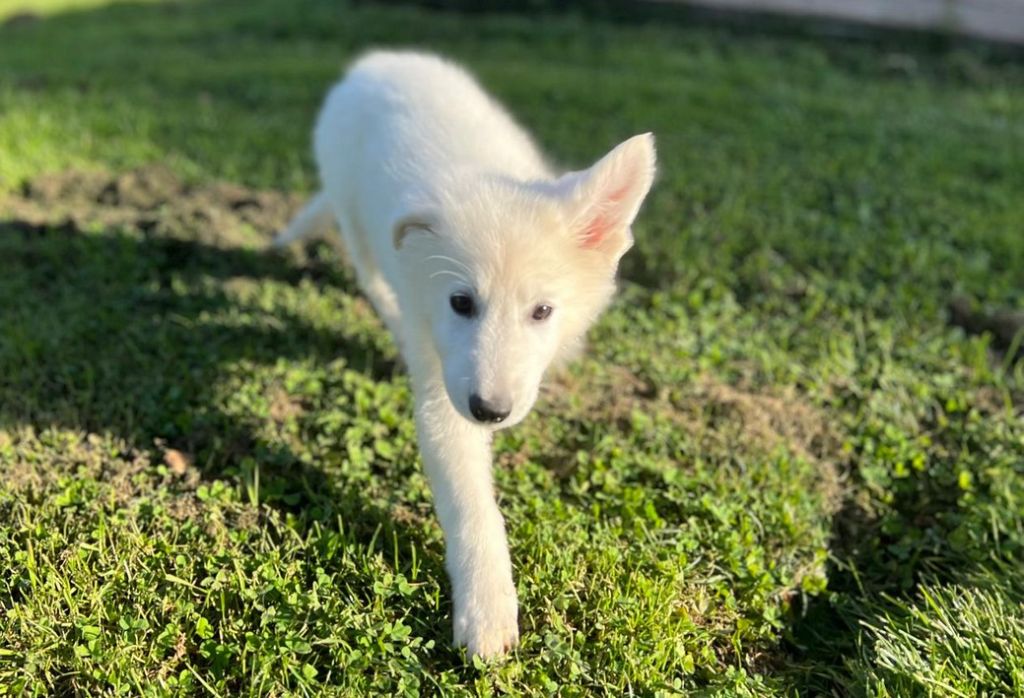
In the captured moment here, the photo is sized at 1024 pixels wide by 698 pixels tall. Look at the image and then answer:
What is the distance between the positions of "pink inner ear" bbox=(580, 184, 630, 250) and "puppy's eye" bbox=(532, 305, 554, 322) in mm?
274

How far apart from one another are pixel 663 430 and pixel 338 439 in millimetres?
1361

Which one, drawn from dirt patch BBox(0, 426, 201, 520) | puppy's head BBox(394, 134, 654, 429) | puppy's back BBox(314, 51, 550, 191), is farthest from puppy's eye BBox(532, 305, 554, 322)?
dirt patch BBox(0, 426, 201, 520)

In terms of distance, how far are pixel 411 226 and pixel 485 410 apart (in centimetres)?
76

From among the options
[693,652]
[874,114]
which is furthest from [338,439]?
[874,114]

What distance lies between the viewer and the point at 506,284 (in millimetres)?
2740

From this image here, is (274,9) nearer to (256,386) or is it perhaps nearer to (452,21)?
(452,21)

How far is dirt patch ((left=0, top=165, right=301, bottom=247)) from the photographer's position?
199 inches

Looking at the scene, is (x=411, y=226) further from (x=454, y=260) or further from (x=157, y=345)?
(x=157, y=345)

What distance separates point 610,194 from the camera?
9.24 ft

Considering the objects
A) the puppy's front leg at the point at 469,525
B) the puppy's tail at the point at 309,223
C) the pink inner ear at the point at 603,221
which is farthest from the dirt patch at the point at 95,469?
the puppy's tail at the point at 309,223

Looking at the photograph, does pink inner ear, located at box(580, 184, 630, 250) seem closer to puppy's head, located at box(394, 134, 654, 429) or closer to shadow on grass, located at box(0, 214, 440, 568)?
puppy's head, located at box(394, 134, 654, 429)

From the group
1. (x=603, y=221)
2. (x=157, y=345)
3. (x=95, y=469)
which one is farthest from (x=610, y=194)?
(x=157, y=345)

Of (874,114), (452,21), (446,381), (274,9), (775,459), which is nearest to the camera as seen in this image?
(446,381)

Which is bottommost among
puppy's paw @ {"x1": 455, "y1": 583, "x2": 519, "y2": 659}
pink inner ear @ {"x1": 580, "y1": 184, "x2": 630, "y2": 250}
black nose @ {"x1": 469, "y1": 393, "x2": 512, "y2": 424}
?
puppy's paw @ {"x1": 455, "y1": 583, "x2": 519, "y2": 659}
